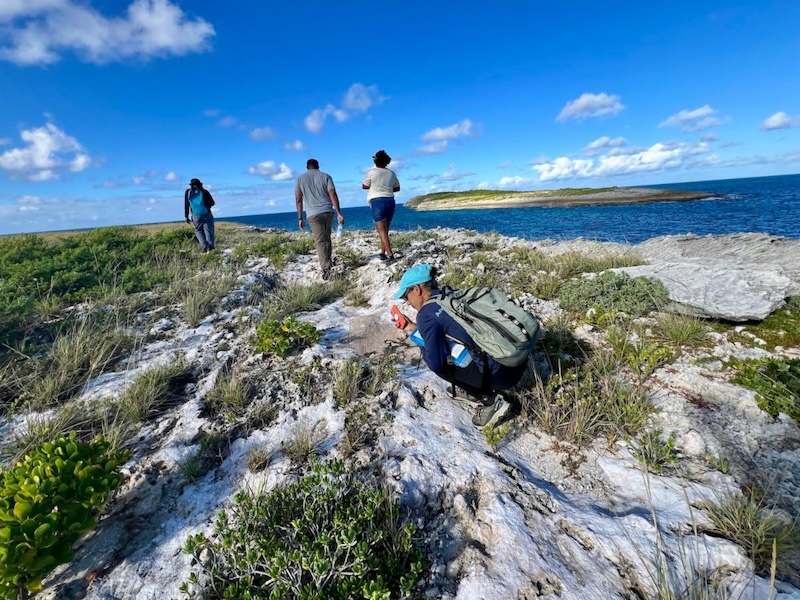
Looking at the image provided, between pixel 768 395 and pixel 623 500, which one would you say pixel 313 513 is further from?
pixel 768 395

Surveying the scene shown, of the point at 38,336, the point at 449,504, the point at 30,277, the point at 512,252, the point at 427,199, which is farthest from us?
the point at 427,199

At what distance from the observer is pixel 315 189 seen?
7.92 metres

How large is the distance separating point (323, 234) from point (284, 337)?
158 inches

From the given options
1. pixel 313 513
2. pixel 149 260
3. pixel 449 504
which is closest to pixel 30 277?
pixel 149 260

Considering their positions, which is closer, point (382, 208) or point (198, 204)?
point (382, 208)

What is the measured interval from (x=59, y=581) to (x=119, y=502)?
54 centimetres

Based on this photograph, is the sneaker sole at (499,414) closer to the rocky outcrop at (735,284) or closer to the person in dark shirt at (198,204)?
the rocky outcrop at (735,284)

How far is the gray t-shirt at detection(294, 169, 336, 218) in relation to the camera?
788cm

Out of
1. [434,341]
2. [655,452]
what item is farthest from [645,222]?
[434,341]

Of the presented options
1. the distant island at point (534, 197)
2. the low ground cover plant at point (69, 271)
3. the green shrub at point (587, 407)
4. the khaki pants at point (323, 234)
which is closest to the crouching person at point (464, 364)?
the green shrub at point (587, 407)

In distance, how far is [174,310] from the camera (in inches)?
250

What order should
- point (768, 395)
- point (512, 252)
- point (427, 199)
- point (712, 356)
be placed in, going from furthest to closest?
point (427, 199)
point (512, 252)
point (712, 356)
point (768, 395)

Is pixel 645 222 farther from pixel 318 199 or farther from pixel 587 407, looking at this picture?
pixel 587 407

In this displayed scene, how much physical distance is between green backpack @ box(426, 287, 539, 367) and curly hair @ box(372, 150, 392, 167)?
17.5 feet
